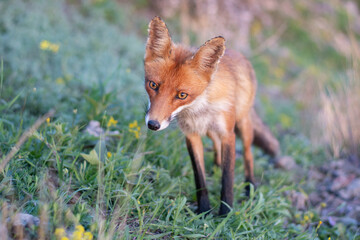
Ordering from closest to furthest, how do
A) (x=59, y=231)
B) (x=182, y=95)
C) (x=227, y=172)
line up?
1. (x=59, y=231)
2. (x=182, y=95)
3. (x=227, y=172)

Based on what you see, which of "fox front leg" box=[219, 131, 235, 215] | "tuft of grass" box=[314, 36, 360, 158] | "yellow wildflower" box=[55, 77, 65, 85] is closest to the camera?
"fox front leg" box=[219, 131, 235, 215]

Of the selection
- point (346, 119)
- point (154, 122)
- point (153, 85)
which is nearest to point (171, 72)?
point (153, 85)

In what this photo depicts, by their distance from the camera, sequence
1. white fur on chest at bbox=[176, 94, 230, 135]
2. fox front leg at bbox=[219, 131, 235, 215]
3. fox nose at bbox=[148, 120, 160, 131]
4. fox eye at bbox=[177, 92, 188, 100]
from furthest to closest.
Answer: fox front leg at bbox=[219, 131, 235, 215] < white fur on chest at bbox=[176, 94, 230, 135] < fox eye at bbox=[177, 92, 188, 100] < fox nose at bbox=[148, 120, 160, 131]

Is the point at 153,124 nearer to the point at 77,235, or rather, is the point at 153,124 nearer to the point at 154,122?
the point at 154,122

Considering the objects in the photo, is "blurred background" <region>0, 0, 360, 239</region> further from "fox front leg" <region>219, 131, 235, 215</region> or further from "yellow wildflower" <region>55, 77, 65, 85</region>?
"fox front leg" <region>219, 131, 235, 215</region>

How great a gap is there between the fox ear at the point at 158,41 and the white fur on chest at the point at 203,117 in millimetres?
576

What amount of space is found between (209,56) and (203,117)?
0.64 m

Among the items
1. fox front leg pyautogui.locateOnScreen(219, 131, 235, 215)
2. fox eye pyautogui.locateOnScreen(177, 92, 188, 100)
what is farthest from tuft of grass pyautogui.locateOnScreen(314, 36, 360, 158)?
fox eye pyautogui.locateOnScreen(177, 92, 188, 100)

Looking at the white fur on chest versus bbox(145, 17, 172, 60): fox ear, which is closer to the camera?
bbox(145, 17, 172, 60): fox ear

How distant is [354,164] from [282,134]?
1.53m

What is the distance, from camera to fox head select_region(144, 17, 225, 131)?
2.74m

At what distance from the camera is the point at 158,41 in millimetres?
3041

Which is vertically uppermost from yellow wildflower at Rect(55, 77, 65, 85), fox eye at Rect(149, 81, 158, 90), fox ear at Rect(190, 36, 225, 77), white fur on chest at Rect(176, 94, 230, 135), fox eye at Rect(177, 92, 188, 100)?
fox ear at Rect(190, 36, 225, 77)

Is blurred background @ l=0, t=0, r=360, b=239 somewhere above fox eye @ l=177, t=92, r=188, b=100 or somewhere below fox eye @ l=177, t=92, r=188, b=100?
below
